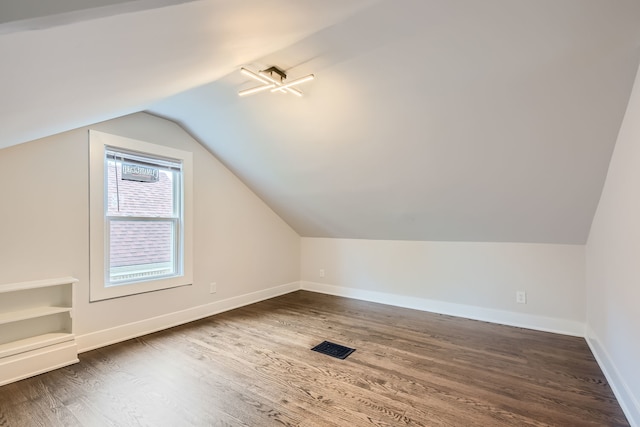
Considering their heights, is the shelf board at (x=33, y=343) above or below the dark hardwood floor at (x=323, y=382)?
above

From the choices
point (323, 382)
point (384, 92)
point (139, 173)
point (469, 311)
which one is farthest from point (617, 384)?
point (139, 173)

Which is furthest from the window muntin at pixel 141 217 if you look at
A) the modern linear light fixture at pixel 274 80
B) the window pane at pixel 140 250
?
the modern linear light fixture at pixel 274 80

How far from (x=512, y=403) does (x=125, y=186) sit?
3837 millimetres

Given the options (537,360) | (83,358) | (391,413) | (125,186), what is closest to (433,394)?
(391,413)

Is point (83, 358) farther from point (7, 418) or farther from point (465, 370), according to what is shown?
point (465, 370)

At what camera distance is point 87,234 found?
2.86 meters

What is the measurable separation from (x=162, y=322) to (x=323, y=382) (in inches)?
83.2

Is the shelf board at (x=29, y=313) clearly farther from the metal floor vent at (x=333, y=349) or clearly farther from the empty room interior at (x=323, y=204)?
the metal floor vent at (x=333, y=349)

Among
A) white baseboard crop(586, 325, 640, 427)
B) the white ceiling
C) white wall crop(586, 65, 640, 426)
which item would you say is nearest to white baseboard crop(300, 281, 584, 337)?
white baseboard crop(586, 325, 640, 427)

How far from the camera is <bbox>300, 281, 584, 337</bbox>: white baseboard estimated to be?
3328 millimetres

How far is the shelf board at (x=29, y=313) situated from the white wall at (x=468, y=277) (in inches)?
137

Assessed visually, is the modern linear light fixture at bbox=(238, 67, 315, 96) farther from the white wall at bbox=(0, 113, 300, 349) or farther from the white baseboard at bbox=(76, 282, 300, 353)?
the white baseboard at bbox=(76, 282, 300, 353)

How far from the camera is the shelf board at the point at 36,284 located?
7.58 ft

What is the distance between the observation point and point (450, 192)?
3203mm
